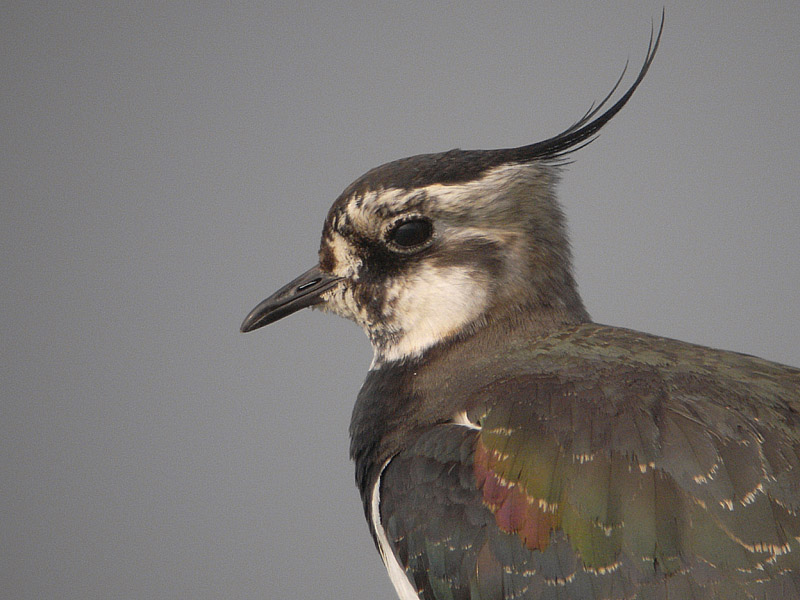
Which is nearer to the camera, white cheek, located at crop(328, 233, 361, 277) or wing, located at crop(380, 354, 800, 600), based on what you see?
wing, located at crop(380, 354, 800, 600)

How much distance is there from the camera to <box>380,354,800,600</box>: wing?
5.87ft

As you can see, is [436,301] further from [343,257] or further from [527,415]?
[527,415]

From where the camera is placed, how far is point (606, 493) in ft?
6.19

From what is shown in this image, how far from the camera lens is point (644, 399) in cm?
198

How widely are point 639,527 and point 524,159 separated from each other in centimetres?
107

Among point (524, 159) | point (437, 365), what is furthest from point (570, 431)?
point (524, 159)

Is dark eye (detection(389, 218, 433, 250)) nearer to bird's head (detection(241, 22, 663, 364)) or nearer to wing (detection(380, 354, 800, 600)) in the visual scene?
bird's head (detection(241, 22, 663, 364))

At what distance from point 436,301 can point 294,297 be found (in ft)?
1.49

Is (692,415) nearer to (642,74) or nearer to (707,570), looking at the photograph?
(707,570)

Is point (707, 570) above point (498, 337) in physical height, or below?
below

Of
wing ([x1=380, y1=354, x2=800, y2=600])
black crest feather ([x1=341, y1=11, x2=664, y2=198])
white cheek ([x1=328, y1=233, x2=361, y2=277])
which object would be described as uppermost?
black crest feather ([x1=341, y1=11, x2=664, y2=198])

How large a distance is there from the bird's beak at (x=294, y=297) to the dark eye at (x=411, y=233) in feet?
0.80

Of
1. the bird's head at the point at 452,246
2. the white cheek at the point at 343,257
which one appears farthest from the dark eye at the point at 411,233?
the white cheek at the point at 343,257

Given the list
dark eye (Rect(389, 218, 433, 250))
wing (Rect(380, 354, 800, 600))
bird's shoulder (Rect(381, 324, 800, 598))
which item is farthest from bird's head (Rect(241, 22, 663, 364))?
wing (Rect(380, 354, 800, 600))
